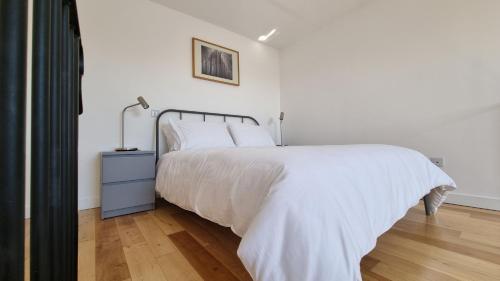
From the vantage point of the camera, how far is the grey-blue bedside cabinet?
Answer: 1831 millimetres

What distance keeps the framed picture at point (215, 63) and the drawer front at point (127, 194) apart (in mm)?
1526

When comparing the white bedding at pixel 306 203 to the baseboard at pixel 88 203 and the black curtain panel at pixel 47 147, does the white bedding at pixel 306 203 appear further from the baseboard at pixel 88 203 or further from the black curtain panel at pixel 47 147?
the baseboard at pixel 88 203

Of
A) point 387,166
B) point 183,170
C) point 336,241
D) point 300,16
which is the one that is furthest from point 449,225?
point 300,16

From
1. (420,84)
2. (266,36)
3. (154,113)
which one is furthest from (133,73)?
(420,84)

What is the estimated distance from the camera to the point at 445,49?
2.13 metres

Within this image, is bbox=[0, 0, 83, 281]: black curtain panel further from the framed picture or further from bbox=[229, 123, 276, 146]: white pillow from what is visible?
the framed picture

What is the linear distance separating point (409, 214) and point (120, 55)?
10.3 ft

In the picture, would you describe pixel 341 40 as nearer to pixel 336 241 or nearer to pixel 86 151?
pixel 336 241

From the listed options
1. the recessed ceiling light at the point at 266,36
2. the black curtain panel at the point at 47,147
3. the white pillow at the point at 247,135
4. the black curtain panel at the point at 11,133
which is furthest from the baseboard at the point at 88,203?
the recessed ceiling light at the point at 266,36

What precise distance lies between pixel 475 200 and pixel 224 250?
7.51 feet

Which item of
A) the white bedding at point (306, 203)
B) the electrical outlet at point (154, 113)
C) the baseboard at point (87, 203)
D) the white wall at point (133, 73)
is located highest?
the white wall at point (133, 73)

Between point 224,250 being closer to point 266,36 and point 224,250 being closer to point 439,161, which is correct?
point 439,161

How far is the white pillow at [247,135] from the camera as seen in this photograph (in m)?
2.53

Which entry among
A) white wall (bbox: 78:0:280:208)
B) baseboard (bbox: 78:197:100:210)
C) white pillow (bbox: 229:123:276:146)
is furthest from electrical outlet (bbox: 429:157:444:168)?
baseboard (bbox: 78:197:100:210)
